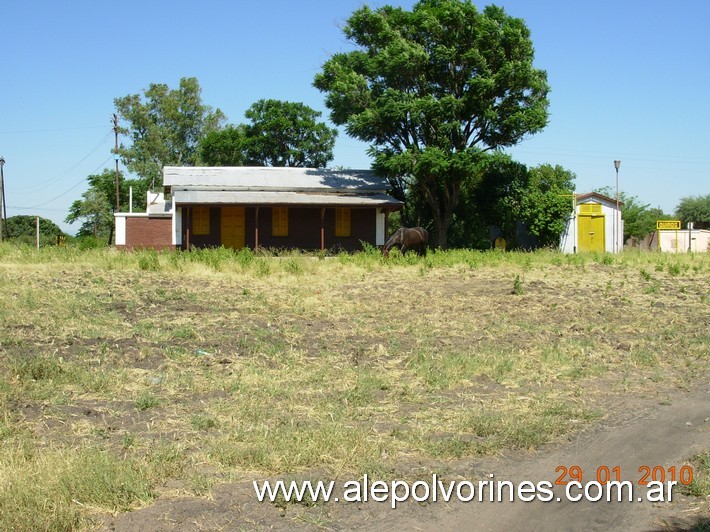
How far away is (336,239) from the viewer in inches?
1208

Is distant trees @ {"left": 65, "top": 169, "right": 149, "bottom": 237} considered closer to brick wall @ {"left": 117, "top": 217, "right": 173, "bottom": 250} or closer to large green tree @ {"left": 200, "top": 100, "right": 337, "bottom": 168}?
large green tree @ {"left": 200, "top": 100, "right": 337, "bottom": 168}

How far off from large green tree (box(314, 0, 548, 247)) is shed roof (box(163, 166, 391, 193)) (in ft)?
7.76

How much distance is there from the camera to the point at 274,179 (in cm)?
3234

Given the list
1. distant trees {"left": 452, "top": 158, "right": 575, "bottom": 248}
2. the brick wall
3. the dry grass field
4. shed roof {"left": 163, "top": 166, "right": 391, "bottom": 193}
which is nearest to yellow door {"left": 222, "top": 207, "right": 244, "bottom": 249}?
shed roof {"left": 163, "top": 166, "right": 391, "bottom": 193}

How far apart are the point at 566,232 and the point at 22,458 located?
30.6 meters

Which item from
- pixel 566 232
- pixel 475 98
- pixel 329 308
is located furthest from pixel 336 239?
pixel 329 308

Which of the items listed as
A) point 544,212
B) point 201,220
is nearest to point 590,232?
point 544,212

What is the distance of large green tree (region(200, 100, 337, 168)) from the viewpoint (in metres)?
47.9

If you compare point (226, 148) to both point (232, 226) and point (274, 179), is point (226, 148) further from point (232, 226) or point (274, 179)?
point (232, 226)

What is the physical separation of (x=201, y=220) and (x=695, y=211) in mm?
50606

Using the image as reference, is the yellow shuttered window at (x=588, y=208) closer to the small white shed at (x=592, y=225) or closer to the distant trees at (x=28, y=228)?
the small white shed at (x=592, y=225)

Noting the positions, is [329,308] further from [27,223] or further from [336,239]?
[27,223]

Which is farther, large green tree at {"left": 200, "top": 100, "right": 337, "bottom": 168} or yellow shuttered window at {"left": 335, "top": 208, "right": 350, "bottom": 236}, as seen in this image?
large green tree at {"left": 200, "top": 100, "right": 337, "bottom": 168}

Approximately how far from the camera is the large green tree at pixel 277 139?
47938mm
